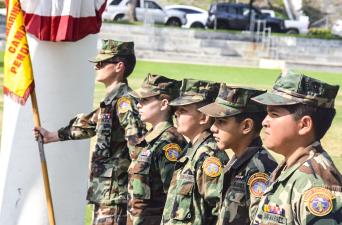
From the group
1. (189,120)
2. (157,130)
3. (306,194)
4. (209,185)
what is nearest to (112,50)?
(157,130)

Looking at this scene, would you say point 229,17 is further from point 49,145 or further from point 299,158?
point 299,158

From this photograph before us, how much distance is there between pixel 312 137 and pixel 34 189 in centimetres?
402

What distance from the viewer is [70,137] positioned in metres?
7.34

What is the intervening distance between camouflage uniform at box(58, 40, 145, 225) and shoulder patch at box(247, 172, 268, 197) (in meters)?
1.78

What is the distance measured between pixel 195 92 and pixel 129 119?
0.95 m

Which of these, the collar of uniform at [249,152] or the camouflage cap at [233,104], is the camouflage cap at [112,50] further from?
the collar of uniform at [249,152]

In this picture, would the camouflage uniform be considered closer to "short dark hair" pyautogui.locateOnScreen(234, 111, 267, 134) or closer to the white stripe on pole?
the white stripe on pole

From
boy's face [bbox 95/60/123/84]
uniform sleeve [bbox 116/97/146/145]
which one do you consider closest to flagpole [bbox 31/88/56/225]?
boy's face [bbox 95/60/123/84]

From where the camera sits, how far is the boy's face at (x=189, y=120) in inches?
239

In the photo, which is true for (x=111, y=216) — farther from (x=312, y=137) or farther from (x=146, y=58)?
(x=146, y=58)

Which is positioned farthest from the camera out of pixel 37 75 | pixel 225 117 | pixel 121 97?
pixel 37 75

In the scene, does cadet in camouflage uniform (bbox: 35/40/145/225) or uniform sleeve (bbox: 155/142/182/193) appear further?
cadet in camouflage uniform (bbox: 35/40/145/225)

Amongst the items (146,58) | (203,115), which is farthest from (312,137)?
(146,58)

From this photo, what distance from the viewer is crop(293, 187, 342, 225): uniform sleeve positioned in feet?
14.4
